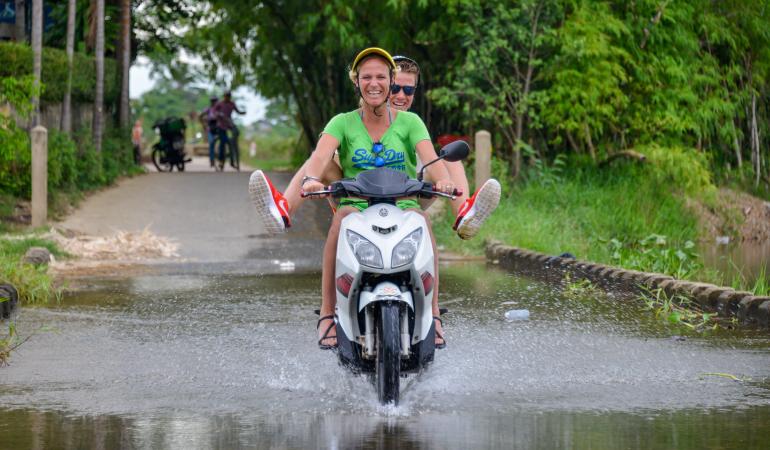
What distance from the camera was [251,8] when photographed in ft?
88.7

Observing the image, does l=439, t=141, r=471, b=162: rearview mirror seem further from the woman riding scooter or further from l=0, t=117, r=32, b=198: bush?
l=0, t=117, r=32, b=198: bush

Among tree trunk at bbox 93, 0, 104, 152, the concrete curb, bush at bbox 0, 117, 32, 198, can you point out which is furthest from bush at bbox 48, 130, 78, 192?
the concrete curb

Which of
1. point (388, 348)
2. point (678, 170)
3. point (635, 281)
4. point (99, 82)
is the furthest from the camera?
point (99, 82)

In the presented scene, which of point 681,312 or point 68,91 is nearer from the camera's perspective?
point 681,312

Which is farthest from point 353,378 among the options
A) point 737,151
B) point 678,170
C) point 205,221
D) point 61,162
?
point 737,151

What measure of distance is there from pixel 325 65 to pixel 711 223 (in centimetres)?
992

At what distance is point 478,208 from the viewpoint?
656cm

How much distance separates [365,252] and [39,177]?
40.5 feet

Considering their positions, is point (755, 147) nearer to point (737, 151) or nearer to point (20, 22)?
point (737, 151)

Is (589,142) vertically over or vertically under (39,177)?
over

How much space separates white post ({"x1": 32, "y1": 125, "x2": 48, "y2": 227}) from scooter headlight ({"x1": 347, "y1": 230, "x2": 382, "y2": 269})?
1189 cm

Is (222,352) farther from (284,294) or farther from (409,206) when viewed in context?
(284,294)

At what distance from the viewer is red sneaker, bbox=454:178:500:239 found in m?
6.52

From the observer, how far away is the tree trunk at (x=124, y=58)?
25953 mm
